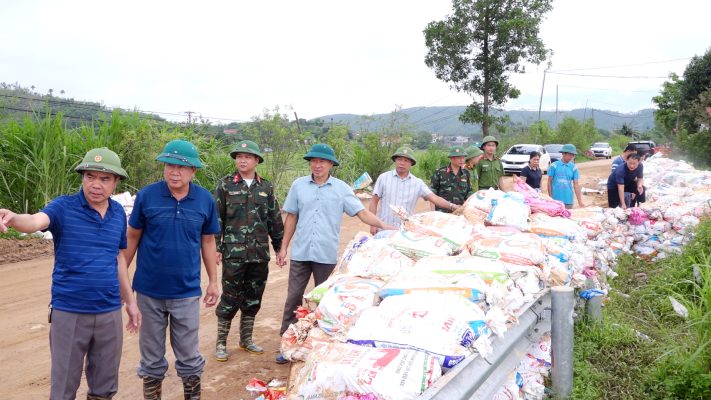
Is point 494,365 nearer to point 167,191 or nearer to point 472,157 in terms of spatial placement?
point 167,191

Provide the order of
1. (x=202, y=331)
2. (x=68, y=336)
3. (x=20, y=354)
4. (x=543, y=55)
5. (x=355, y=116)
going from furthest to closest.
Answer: (x=543, y=55)
(x=355, y=116)
(x=202, y=331)
(x=20, y=354)
(x=68, y=336)

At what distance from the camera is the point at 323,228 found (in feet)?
14.6

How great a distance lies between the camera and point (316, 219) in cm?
445

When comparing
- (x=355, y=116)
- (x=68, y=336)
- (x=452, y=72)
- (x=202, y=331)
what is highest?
(x=452, y=72)

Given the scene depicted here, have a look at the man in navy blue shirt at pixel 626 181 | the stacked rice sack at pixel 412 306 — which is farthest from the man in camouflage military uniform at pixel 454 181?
the man in navy blue shirt at pixel 626 181

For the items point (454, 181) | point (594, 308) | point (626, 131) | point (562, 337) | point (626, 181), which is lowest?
point (594, 308)

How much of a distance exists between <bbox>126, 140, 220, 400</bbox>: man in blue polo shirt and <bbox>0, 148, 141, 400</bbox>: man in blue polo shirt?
0.99 feet

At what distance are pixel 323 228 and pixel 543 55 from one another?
16.8 m

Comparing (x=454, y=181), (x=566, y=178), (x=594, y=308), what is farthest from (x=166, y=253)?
(x=566, y=178)

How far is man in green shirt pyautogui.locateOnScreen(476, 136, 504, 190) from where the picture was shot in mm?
7203

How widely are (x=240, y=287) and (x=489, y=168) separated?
4.02 m

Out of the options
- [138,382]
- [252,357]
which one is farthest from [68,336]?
[252,357]

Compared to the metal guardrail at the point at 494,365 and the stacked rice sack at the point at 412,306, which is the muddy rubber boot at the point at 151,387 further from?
the metal guardrail at the point at 494,365

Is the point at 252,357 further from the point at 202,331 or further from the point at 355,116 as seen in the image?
the point at 355,116
